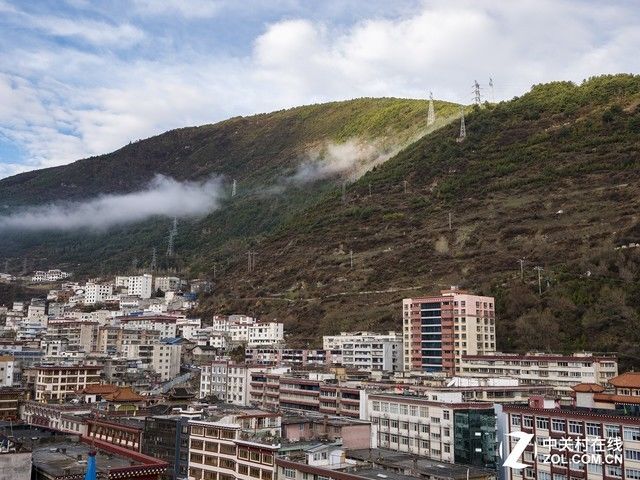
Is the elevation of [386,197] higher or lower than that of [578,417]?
higher

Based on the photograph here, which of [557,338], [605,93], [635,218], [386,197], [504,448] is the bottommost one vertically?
[504,448]

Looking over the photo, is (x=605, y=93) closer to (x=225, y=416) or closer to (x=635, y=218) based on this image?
(x=635, y=218)

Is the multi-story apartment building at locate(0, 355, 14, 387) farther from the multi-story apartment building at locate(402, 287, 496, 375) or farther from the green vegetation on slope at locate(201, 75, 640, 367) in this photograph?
the multi-story apartment building at locate(402, 287, 496, 375)

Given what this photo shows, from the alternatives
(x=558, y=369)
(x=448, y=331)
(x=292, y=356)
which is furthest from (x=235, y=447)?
(x=292, y=356)

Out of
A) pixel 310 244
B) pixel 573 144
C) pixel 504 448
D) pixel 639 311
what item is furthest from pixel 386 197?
pixel 504 448

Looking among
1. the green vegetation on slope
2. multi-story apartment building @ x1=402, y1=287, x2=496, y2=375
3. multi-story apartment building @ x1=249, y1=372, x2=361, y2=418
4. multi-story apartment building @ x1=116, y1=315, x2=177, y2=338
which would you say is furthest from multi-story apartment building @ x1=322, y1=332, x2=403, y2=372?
multi-story apartment building @ x1=116, y1=315, x2=177, y2=338

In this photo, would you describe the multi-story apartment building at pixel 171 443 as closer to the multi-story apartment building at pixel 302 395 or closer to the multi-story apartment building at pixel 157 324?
the multi-story apartment building at pixel 302 395
